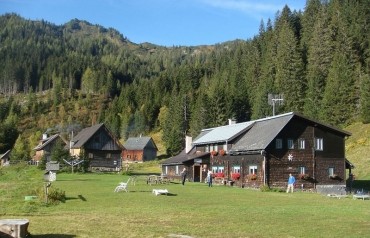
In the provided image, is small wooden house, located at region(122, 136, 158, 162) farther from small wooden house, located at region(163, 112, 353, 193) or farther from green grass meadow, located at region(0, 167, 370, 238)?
green grass meadow, located at region(0, 167, 370, 238)

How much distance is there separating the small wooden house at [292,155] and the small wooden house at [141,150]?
223 ft

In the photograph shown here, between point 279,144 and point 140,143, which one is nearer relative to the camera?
point 279,144

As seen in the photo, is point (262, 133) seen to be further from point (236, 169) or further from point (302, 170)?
point (302, 170)

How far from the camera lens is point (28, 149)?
11994 cm

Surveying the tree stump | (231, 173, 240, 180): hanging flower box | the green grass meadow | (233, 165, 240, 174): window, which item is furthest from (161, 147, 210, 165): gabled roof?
the tree stump

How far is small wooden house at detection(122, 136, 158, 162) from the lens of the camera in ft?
382

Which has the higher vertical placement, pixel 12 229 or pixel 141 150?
pixel 141 150

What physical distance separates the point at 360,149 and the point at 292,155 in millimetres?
21520

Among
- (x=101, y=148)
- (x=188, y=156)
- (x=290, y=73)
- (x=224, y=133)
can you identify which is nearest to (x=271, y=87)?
(x=290, y=73)

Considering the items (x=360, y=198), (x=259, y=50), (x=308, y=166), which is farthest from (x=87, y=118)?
(x=360, y=198)

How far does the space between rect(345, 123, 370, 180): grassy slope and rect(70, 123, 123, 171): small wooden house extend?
36522mm

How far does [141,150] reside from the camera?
117m

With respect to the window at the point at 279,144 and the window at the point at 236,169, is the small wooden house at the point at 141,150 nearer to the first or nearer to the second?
the window at the point at 236,169

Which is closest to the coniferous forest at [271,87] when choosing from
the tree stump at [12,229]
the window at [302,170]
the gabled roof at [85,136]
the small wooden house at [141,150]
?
the small wooden house at [141,150]
